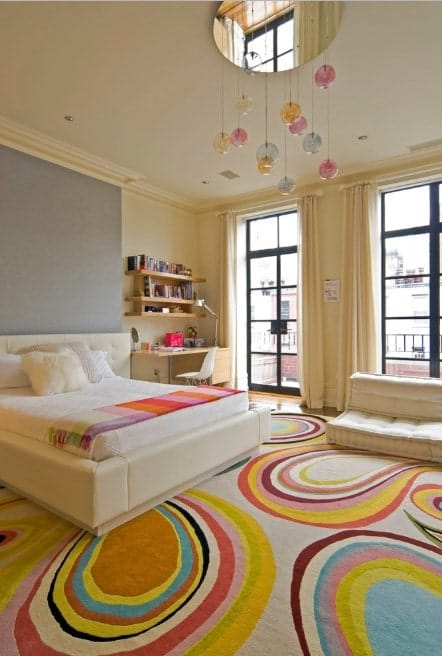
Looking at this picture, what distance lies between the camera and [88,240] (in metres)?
4.41

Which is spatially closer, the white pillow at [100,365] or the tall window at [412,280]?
the white pillow at [100,365]

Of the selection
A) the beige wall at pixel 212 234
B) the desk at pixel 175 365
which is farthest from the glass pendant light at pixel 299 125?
the desk at pixel 175 365

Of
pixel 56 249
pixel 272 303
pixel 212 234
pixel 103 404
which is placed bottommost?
pixel 103 404

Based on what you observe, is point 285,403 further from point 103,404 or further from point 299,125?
point 299,125

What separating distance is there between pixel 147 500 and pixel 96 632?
80cm

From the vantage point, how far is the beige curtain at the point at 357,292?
4.57 m

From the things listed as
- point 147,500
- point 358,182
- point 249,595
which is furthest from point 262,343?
point 249,595

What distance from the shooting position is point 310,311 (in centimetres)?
506

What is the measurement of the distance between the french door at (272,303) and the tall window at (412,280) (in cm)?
127

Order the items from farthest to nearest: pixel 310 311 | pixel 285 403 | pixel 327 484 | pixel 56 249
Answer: pixel 285 403 → pixel 310 311 → pixel 56 249 → pixel 327 484

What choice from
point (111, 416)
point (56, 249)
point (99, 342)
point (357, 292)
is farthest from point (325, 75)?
point (99, 342)

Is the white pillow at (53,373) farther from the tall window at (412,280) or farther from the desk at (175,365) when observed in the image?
the tall window at (412,280)

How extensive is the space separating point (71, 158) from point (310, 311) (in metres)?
3.42

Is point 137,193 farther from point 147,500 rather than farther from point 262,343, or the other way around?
point 147,500
